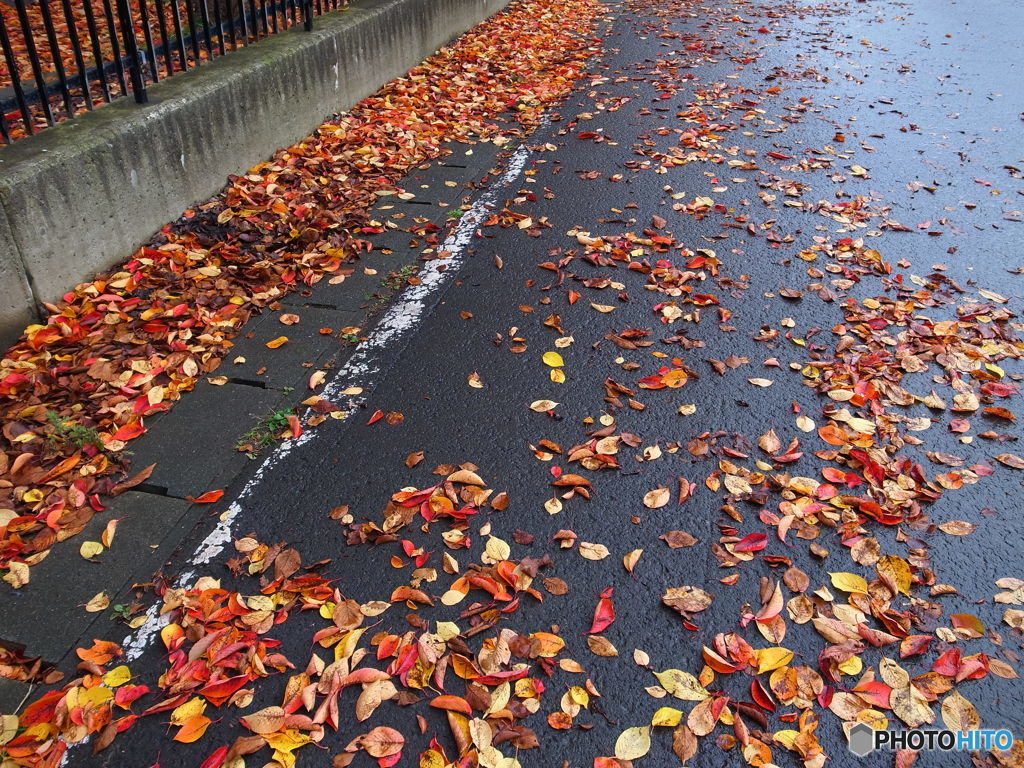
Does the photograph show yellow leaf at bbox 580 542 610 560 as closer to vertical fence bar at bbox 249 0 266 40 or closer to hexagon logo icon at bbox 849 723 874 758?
hexagon logo icon at bbox 849 723 874 758

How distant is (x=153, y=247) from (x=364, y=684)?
3.09 metres

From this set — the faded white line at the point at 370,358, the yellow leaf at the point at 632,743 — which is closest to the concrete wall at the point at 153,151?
the faded white line at the point at 370,358

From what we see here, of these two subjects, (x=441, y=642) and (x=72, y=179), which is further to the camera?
(x=72, y=179)

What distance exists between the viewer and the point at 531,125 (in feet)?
22.0

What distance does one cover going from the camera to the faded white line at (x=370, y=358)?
2.45m

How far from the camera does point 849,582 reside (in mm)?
2488

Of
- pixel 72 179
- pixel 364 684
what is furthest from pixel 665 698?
pixel 72 179

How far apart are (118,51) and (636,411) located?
12.3 ft

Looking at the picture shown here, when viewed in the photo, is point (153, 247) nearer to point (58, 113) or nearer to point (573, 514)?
point (58, 113)

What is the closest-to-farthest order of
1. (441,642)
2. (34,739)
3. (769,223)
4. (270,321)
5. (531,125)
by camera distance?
(34,739) → (441,642) → (270,321) → (769,223) → (531,125)

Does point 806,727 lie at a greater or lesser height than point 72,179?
lesser

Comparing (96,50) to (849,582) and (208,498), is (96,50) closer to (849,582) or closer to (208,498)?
(208,498)

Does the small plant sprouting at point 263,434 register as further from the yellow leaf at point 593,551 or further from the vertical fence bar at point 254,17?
the vertical fence bar at point 254,17

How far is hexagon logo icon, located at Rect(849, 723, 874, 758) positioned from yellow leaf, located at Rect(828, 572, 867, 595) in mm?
497
